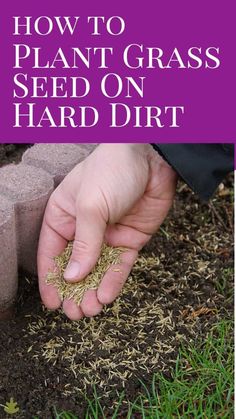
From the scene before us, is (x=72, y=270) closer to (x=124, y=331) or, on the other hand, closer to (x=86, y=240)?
(x=86, y=240)

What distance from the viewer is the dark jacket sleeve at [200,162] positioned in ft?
9.21

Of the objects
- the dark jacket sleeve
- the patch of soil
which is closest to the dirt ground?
the dark jacket sleeve

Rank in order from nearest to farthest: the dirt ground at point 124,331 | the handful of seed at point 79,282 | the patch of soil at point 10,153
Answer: the dirt ground at point 124,331
the handful of seed at point 79,282
the patch of soil at point 10,153

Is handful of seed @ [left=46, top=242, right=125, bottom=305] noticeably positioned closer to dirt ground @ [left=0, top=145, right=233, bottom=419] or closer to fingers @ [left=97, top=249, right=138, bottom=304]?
fingers @ [left=97, top=249, right=138, bottom=304]

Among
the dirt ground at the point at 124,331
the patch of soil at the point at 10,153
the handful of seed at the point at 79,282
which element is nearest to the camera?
the dirt ground at the point at 124,331

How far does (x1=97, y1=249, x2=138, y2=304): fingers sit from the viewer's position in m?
2.77

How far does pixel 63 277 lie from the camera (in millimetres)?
2775

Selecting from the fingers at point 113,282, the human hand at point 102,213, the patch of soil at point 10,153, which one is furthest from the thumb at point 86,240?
the patch of soil at point 10,153

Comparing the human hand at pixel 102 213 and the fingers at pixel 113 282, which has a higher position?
the human hand at pixel 102 213

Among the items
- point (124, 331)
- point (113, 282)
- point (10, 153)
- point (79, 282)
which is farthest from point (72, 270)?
point (10, 153)

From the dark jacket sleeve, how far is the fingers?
406 mm

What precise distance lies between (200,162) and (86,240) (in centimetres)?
54

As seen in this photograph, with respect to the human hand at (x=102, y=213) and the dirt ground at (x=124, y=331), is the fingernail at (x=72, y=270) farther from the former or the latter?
→ the dirt ground at (x=124, y=331)

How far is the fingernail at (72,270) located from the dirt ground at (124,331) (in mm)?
242
